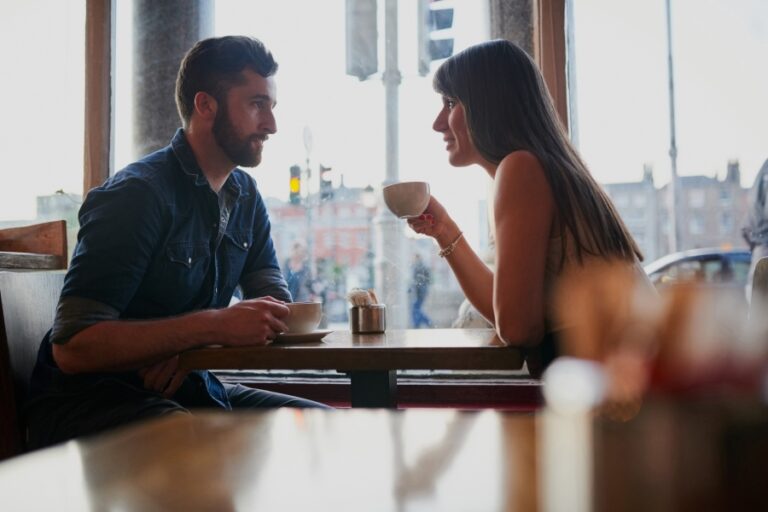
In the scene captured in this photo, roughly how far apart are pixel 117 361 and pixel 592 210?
1053 mm

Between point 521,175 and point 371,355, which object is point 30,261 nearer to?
point 371,355

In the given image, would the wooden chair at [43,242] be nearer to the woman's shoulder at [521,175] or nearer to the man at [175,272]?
the man at [175,272]

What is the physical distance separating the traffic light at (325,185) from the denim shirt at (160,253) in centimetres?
115

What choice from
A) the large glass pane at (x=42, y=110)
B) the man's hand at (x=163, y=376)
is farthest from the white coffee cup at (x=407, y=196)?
the large glass pane at (x=42, y=110)

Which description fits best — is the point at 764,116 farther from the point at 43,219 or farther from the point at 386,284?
the point at 43,219

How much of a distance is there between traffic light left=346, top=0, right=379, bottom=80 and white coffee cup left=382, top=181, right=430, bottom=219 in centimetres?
177

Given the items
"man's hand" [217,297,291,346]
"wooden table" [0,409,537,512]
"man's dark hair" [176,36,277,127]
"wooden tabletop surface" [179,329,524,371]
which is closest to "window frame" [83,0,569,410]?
"man's dark hair" [176,36,277,127]

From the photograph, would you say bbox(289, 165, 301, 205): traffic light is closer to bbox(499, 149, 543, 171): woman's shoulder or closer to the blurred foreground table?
bbox(499, 149, 543, 171): woman's shoulder

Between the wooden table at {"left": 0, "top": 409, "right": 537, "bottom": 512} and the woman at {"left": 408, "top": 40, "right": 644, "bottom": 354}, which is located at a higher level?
the woman at {"left": 408, "top": 40, "right": 644, "bottom": 354}

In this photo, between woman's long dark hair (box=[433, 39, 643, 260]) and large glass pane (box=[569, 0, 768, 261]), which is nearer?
woman's long dark hair (box=[433, 39, 643, 260])

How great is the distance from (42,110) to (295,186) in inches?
56.6

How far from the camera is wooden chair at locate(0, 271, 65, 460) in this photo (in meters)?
1.51

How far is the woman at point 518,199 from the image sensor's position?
Answer: 1396 millimetres

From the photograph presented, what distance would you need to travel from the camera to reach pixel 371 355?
1.31m
